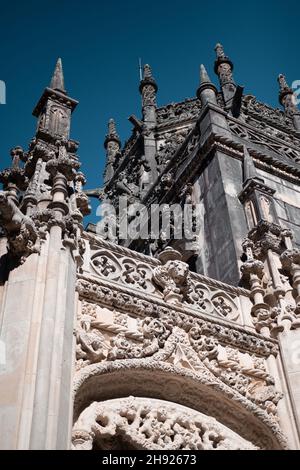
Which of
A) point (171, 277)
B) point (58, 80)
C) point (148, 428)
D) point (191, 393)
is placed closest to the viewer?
point (148, 428)

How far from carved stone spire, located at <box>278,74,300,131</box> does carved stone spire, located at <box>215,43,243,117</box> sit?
8.09ft

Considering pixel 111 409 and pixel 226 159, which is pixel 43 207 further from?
pixel 226 159

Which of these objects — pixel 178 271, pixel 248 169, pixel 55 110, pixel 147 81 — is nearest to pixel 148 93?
pixel 147 81

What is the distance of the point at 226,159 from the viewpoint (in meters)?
13.4

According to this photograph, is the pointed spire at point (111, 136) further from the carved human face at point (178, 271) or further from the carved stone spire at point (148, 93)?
the carved human face at point (178, 271)

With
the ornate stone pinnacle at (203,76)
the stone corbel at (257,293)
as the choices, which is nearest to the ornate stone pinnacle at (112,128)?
the ornate stone pinnacle at (203,76)

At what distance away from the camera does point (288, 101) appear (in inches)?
907

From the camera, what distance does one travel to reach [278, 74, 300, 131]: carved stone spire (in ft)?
69.8

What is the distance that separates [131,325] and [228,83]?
44.0 ft

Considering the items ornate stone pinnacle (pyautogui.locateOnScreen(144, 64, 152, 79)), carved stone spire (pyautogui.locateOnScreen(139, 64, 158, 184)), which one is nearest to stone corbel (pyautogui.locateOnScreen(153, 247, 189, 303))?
carved stone spire (pyautogui.locateOnScreen(139, 64, 158, 184))

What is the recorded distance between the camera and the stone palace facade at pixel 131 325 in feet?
20.6

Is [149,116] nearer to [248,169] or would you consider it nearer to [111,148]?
[111,148]

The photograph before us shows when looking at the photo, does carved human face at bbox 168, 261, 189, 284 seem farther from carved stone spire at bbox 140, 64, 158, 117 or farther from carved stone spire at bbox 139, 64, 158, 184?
carved stone spire at bbox 140, 64, 158, 117
